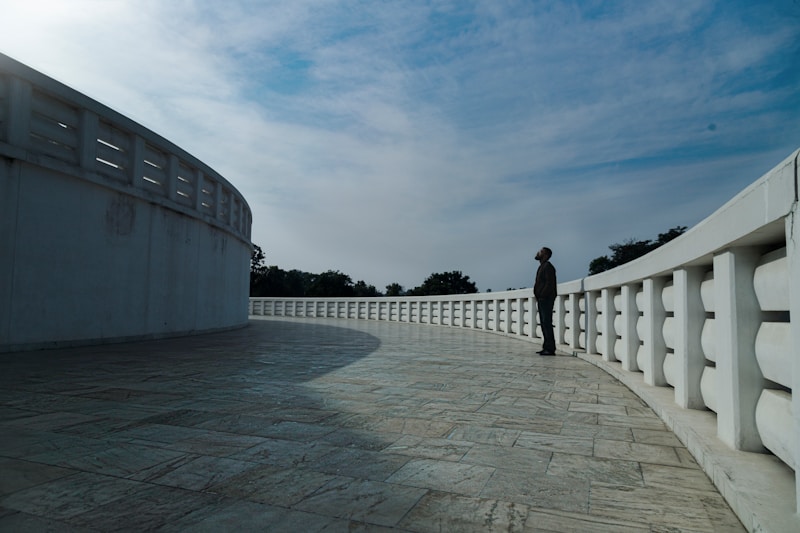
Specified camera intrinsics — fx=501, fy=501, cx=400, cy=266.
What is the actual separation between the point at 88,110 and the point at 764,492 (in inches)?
445

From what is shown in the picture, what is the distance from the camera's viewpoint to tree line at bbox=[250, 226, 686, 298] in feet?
227

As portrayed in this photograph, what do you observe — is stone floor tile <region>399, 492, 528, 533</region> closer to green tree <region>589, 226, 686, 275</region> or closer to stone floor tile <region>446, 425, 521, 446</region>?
stone floor tile <region>446, 425, 521, 446</region>

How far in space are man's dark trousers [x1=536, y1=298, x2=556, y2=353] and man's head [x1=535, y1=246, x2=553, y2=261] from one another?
2.74 ft

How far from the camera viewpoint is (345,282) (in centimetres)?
7575

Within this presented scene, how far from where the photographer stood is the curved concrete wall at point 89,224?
27.3 ft

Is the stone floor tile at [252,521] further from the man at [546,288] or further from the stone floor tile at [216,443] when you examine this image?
the man at [546,288]

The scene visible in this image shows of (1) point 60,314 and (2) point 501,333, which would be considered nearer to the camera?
(1) point 60,314

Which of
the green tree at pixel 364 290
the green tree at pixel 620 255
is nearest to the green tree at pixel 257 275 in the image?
the green tree at pixel 364 290

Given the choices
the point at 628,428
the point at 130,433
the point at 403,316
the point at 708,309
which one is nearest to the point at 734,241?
the point at 708,309

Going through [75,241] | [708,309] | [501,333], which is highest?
[75,241]

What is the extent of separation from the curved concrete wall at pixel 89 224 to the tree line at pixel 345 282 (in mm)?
54499

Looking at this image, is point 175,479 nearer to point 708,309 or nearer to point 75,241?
point 708,309

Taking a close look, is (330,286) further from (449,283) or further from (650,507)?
(650,507)

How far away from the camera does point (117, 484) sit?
265 centimetres
